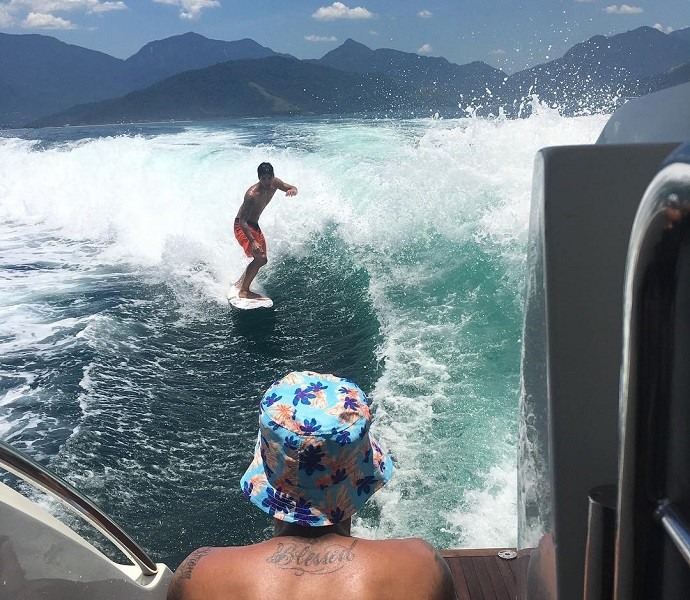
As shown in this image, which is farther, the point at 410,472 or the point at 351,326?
the point at 351,326

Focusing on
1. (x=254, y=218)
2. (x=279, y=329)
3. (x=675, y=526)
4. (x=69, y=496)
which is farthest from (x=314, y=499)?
(x=254, y=218)

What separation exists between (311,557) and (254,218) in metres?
7.37

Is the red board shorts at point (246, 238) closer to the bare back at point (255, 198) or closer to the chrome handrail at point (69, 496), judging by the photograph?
the bare back at point (255, 198)

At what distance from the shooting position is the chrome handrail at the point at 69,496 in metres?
1.23

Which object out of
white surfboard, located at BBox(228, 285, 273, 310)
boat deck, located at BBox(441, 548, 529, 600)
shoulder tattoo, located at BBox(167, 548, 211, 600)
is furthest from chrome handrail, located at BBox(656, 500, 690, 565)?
white surfboard, located at BBox(228, 285, 273, 310)

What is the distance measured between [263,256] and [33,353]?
2823 mm

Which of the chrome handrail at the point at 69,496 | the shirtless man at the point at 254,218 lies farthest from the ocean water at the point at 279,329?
the chrome handrail at the point at 69,496

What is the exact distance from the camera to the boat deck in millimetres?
2402

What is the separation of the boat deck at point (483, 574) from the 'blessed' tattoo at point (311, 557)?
1328 millimetres

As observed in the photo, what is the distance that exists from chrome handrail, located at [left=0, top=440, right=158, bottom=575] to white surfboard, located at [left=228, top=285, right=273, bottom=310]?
5.90m

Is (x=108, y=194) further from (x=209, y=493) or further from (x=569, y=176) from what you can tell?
(x=569, y=176)

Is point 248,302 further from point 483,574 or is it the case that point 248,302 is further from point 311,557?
point 311,557

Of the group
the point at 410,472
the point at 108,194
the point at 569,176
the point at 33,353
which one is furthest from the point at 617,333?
the point at 108,194

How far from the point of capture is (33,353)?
668cm
